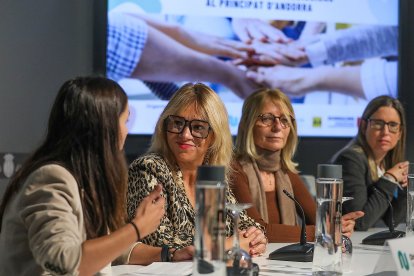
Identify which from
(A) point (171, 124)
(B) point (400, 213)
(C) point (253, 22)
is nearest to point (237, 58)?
(C) point (253, 22)

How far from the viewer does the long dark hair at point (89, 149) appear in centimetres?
172

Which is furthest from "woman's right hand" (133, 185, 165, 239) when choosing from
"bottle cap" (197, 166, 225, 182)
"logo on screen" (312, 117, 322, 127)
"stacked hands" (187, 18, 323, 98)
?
"logo on screen" (312, 117, 322, 127)

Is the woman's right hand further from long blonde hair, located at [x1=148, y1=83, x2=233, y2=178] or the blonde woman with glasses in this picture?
the blonde woman with glasses

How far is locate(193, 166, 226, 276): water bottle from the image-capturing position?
1522 mm

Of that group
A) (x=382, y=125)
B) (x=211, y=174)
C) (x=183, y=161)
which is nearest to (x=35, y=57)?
(x=183, y=161)

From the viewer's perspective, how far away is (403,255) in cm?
173

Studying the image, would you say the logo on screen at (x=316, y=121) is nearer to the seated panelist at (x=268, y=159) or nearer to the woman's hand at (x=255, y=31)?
the woman's hand at (x=255, y=31)

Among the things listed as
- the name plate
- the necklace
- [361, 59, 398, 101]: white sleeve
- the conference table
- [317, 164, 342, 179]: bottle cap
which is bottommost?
the conference table

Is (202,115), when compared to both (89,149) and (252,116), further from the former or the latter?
(89,149)

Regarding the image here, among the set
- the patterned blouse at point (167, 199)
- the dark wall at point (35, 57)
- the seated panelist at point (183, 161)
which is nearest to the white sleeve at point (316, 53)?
the dark wall at point (35, 57)

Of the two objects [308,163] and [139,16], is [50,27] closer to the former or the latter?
[139,16]

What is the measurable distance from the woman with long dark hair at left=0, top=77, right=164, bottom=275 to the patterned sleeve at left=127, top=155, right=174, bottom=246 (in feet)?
2.37

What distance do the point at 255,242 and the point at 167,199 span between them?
1.19 ft

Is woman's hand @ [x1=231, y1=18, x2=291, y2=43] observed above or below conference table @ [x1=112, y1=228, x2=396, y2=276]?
above
